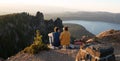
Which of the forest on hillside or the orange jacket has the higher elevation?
the orange jacket

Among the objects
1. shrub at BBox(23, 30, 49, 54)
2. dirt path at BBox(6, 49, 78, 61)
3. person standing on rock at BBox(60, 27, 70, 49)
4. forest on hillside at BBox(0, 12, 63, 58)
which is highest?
person standing on rock at BBox(60, 27, 70, 49)

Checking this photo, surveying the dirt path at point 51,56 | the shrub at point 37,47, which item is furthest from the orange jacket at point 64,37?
the shrub at point 37,47

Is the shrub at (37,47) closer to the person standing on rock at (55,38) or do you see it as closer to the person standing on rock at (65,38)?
the person standing on rock at (55,38)

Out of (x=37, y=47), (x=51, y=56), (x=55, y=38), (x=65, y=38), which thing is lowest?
(x=51, y=56)

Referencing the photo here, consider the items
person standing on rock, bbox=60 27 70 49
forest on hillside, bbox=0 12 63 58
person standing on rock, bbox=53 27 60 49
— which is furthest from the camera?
forest on hillside, bbox=0 12 63 58

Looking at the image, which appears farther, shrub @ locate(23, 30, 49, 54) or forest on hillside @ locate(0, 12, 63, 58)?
forest on hillside @ locate(0, 12, 63, 58)

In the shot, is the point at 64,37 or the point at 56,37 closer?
the point at 64,37

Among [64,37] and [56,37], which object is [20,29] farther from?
[64,37]

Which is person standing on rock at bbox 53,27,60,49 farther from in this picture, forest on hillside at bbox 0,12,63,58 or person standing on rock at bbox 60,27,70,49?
forest on hillside at bbox 0,12,63,58

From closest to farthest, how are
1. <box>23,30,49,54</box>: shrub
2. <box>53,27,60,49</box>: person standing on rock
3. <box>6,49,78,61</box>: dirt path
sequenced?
<box>6,49,78,61</box>: dirt path → <box>23,30,49,54</box>: shrub → <box>53,27,60,49</box>: person standing on rock

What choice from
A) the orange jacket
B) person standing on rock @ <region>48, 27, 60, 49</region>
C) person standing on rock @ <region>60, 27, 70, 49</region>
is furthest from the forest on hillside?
the orange jacket

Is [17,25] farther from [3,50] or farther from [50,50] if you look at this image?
[50,50]

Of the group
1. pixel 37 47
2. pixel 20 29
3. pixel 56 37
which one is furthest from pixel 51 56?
pixel 20 29

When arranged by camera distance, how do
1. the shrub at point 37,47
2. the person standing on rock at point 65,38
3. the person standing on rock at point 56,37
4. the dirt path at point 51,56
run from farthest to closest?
the person standing on rock at point 56,37 < the shrub at point 37,47 < the person standing on rock at point 65,38 < the dirt path at point 51,56
